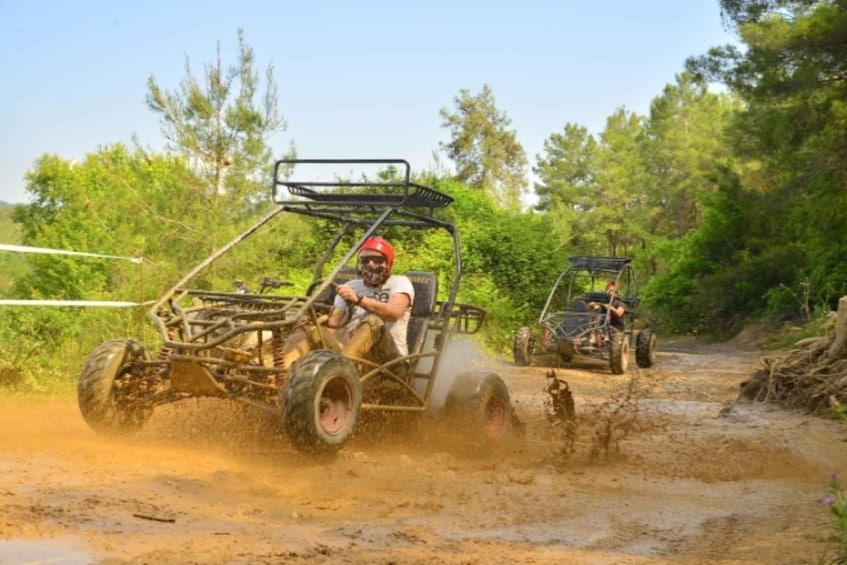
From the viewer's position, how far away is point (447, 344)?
27.0 ft

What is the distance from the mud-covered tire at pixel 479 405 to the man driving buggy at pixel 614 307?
9.99 m

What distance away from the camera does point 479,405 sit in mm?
7637

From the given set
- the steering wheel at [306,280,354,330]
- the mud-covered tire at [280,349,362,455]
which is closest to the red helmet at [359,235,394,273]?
the steering wheel at [306,280,354,330]

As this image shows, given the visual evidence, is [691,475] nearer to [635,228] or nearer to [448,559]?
[448,559]

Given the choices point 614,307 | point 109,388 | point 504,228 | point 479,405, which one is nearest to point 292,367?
point 109,388

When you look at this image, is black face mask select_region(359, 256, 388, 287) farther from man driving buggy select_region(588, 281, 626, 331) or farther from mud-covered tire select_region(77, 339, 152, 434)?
man driving buggy select_region(588, 281, 626, 331)

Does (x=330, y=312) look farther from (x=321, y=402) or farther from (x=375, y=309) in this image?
(x=321, y=402)

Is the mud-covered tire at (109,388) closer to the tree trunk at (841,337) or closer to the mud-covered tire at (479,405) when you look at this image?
the mud-covered tire at (479,405)

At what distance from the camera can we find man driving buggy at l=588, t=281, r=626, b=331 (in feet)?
58.4

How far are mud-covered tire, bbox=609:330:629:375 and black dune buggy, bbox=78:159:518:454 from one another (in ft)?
31.1

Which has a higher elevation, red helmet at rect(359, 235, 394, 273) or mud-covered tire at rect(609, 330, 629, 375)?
red helmet at rect(359, 235, 394, 273)

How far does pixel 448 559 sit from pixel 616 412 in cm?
690

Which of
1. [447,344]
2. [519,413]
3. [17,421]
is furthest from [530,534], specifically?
[519,413]

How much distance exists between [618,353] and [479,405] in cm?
991
